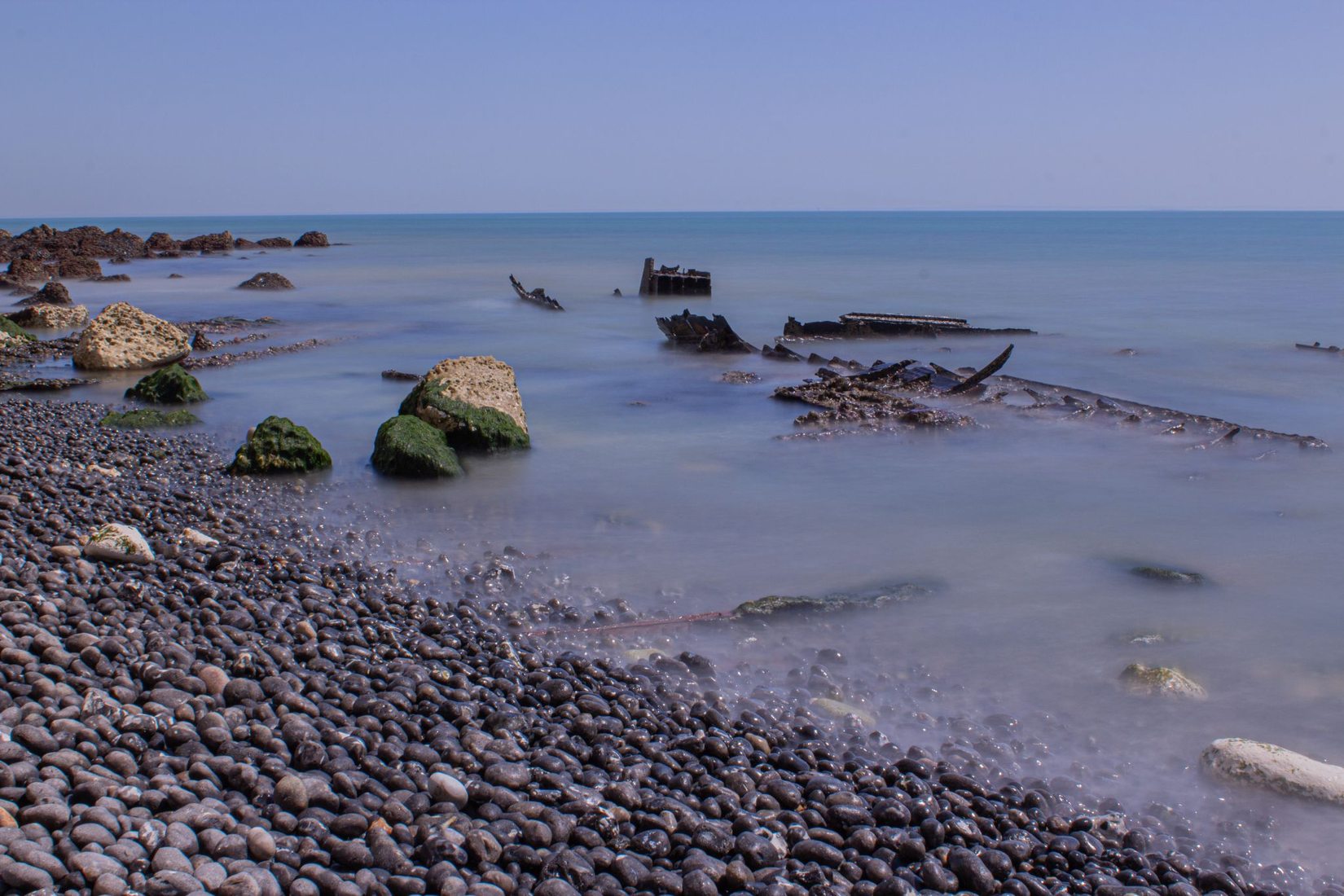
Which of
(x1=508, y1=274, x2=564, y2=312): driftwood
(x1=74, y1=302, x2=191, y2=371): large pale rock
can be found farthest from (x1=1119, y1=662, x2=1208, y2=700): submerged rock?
(x1=508, y1=274, x2=564, y2=312): driftwood

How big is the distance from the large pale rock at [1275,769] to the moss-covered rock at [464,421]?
784 cm

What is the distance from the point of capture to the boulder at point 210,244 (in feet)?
205

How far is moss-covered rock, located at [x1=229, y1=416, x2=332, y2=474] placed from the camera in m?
9.75

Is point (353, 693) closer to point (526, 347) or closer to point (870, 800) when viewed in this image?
point (870, 800)

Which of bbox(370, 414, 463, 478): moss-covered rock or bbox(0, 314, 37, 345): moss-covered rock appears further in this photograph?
bbox(0, 314, 37, 345): moss-covered rock

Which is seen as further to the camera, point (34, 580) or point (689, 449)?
point (689, 449)

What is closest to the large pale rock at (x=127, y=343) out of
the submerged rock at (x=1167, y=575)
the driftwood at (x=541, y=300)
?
the driftwood at (x=541, y=300)

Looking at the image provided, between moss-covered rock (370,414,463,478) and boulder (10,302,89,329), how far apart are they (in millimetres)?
15573

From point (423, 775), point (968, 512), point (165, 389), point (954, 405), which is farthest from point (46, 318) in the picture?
point (423, 775)

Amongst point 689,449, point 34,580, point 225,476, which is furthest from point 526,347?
point 34,580

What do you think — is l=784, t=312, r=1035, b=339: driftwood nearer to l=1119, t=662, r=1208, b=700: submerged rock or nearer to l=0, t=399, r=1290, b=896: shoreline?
l=1119, t=662, r=1208, b=700: submerged rock

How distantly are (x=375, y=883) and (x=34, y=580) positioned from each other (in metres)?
3.44

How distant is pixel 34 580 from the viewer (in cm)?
555

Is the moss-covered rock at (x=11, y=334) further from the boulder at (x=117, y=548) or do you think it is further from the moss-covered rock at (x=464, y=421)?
the boulder at (x=117, y=548)
